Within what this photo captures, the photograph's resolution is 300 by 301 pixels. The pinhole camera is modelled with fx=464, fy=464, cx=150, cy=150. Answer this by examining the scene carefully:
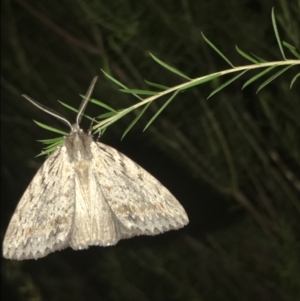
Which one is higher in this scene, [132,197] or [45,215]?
[132,197]

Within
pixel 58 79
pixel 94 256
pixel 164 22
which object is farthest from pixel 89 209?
pixel 94 256

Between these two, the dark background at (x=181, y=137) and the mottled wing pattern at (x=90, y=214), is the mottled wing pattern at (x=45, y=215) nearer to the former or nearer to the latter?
the mottled wing pattern at (x=90, y=214)

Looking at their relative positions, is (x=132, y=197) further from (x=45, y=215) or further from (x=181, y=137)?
(x=181, y=137)

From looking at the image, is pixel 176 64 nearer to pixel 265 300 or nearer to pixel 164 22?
pixel 164 22

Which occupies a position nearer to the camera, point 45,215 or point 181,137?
point 45,215

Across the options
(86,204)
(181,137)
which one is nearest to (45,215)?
(86,204)

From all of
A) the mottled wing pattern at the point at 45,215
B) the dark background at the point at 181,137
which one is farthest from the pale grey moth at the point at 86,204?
the dark background at the point at 181,137
